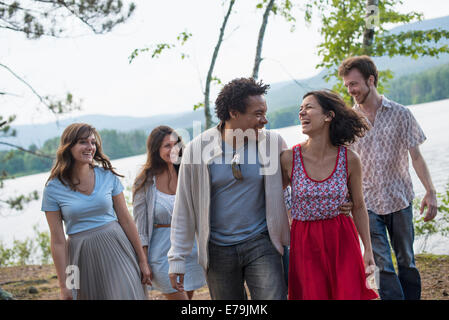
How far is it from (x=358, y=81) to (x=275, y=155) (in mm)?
1246

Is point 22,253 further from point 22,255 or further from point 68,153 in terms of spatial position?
point 68,153

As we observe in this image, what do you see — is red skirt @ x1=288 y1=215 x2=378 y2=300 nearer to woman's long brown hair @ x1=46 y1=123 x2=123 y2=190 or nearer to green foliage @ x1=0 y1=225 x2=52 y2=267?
woman's long brown hair @ x1=46 y1=123 x2=123 y2=190

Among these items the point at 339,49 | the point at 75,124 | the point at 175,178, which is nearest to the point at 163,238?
the point at 175,178

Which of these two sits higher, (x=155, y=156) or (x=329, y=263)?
(x=155, y=156)

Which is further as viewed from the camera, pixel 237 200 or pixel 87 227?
pixel 87 227

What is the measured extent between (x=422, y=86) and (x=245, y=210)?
38.3 m

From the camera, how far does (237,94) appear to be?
9.94 feet

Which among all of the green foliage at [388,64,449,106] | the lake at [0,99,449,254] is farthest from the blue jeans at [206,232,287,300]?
the green foliage at [388,64,449,106]

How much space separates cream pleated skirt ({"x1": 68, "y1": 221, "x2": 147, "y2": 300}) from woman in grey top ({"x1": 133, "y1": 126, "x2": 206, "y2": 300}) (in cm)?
55

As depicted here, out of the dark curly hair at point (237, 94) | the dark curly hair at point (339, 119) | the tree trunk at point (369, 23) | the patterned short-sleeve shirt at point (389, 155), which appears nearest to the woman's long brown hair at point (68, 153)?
the dark curly hair at point (237, 94)

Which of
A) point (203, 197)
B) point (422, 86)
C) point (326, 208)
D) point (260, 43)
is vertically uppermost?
point (422, 86)

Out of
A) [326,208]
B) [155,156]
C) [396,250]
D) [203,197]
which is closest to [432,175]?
[396,250]

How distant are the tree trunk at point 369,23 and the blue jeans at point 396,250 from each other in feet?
10.1
